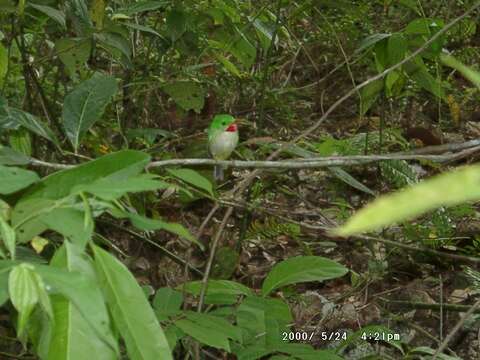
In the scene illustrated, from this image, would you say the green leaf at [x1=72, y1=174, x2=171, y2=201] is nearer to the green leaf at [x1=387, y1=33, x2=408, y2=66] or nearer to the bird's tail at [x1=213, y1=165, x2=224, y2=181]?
the green leaf at [x1=387, y1=33, x2=408, y2=66]

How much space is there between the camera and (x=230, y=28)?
2.82 meters

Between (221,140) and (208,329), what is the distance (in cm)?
167

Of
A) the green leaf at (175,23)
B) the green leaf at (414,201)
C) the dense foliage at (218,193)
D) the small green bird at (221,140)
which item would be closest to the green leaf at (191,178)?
the dense foliage at (218,193)

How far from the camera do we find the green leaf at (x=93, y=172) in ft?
3.37

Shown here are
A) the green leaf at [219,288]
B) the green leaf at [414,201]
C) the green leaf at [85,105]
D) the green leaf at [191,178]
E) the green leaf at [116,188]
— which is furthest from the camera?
the green leaf at [219,288]

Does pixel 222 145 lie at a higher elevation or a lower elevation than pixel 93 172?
lower

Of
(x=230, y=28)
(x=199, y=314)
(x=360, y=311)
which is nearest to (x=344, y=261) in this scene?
(x=360, y=311)

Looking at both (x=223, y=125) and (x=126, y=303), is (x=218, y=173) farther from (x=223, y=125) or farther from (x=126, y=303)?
(x=126, y=303)

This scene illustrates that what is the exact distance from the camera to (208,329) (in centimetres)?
152

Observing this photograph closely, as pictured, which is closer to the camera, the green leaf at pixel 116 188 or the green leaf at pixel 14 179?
the green leaf at pixel 116 188

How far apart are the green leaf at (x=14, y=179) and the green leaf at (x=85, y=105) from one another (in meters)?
0.74

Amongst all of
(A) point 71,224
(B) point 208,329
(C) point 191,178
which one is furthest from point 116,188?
(B) point 208,329

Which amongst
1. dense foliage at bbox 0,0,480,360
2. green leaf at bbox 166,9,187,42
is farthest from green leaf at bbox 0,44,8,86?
green leaf at bbox 166,9,187,42

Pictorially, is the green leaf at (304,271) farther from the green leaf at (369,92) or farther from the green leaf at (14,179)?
the green leaf at (14,179)
